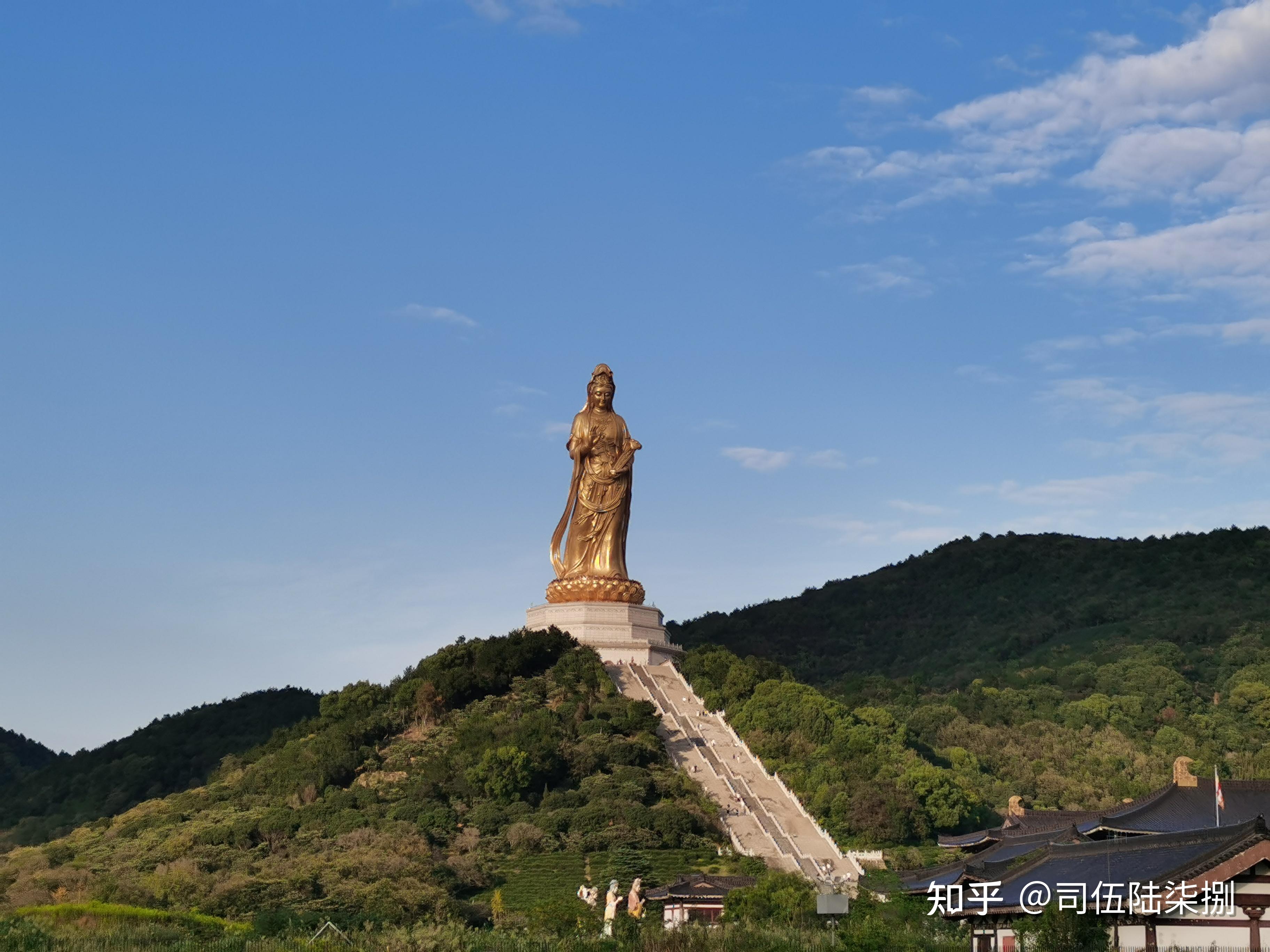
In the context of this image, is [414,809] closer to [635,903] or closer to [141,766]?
[635,903]

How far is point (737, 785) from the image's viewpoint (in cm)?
4522

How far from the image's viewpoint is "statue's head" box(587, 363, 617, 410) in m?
55.1

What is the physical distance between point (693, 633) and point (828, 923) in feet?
193

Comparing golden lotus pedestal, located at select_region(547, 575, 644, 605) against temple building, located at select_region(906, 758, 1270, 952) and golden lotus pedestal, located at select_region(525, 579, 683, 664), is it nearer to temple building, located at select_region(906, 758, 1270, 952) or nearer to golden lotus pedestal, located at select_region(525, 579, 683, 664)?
golden lotus pedestal, located at select_region(525, 579, 683, 664)

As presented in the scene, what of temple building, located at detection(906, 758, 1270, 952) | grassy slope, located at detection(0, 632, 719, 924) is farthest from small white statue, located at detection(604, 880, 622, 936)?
temple building, located at detection(906, 758, 1270, 952)

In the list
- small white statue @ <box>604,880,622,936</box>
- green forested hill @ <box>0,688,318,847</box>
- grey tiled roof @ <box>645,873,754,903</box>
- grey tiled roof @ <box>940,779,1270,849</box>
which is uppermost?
green forested hill @ <box>0,688,318,847</box>

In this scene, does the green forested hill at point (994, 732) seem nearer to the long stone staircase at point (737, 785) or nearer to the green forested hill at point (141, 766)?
the long stone staircase at point (737, 785)

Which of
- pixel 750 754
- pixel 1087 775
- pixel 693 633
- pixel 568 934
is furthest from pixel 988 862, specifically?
pixel 693 633

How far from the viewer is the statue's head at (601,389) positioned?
181 ft

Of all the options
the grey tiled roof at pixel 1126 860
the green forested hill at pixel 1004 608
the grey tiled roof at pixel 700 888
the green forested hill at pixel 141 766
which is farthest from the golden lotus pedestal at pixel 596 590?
→ the grey tiled roof at pixel 1126 860

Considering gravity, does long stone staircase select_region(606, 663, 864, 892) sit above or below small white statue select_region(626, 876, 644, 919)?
above

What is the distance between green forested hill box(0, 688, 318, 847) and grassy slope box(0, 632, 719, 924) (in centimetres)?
733

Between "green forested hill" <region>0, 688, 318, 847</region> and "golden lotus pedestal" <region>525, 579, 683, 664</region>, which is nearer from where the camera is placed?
"golden lotus pedestal" <region>525, 579, 683, 664</region>

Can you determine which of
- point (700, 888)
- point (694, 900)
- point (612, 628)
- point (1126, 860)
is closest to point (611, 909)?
point (694, 900)
